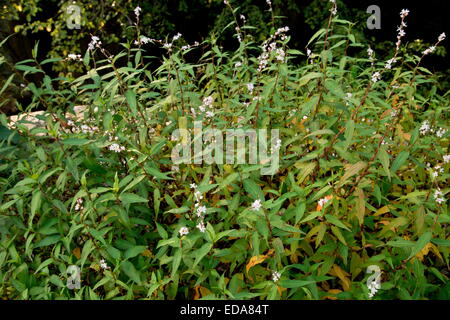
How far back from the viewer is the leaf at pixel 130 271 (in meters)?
2.00

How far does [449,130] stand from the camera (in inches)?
105

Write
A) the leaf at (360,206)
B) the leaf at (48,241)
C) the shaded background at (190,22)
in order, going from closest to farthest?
the leaf at (360,206) → the leaf at (48,241) → the shaded background at (190,22)

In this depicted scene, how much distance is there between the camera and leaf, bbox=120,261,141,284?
200 centimetres

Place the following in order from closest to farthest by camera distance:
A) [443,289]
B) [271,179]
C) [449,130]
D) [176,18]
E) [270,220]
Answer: [270,220] → [443,289] → [271,179] → [449,130] → [176,18]

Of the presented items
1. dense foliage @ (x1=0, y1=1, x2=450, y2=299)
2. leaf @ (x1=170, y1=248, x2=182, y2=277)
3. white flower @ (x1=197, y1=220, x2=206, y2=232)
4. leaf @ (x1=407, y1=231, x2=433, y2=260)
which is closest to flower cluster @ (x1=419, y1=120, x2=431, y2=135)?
dense foliage @ (x1=0, y1=1, x2=450, y2=299)

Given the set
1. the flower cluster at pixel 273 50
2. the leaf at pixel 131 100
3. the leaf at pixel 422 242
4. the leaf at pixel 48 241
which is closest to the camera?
the leaf at pixel 422 242

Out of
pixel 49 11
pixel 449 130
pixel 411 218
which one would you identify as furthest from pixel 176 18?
pixel 411 218

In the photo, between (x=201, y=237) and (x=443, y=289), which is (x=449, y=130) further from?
(x=201, y=237)

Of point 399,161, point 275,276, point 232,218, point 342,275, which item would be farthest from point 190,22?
point 275,276

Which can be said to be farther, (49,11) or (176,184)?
(49,11)

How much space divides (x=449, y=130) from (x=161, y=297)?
180 centimetres

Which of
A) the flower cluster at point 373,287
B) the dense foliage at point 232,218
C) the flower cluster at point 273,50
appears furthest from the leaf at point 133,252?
the flower cluster at point 273,50

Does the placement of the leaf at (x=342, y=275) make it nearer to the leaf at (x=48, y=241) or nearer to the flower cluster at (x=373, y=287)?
the flower cluster at (x=373, y=287)

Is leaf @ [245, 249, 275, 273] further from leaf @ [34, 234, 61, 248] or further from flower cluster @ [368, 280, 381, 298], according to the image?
leaf @ [34, 234, 61, 248]
